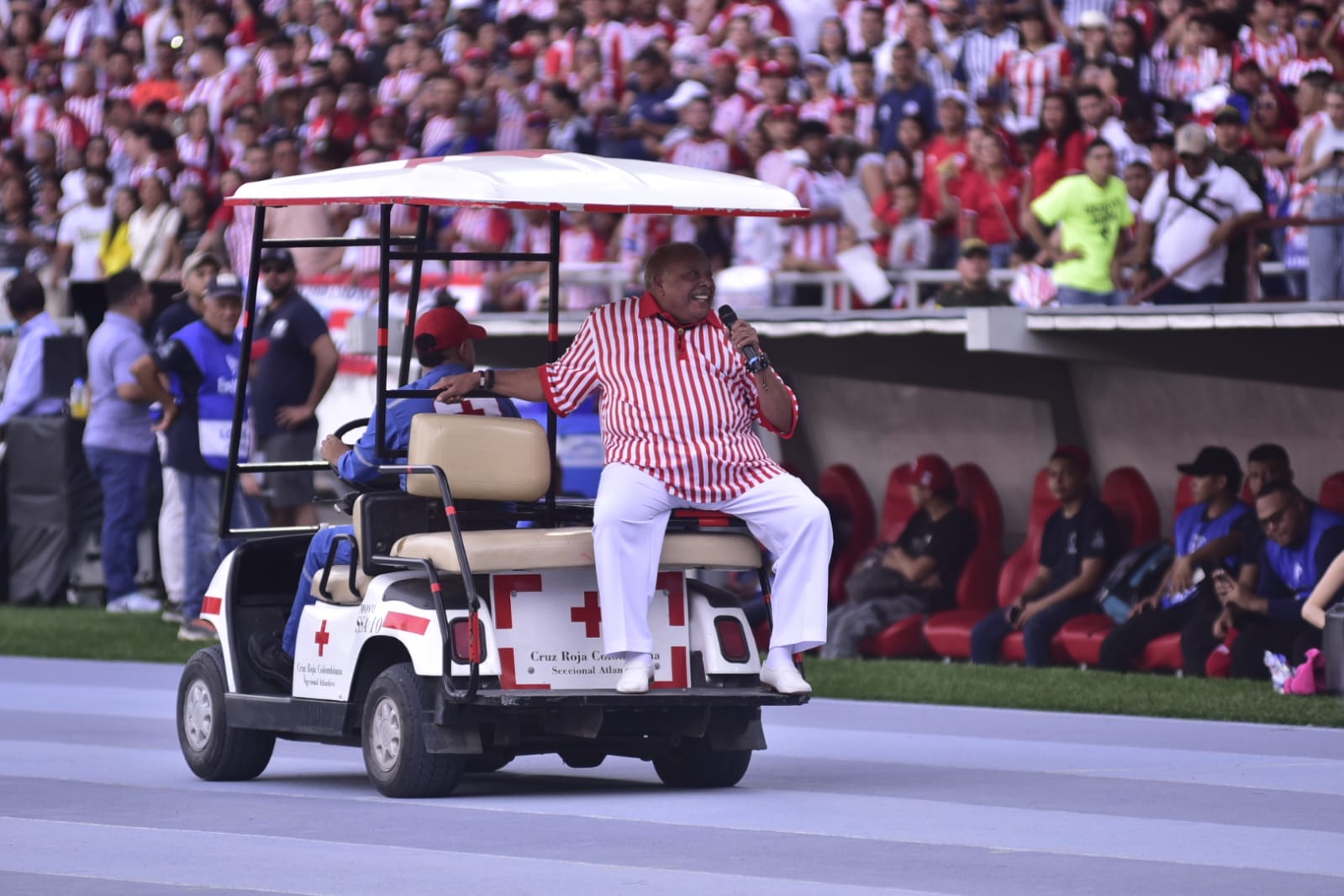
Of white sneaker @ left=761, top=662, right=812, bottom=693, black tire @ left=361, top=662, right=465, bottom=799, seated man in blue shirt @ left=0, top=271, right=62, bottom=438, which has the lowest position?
black tire @ left=361, top=662, right=465, bottom=799

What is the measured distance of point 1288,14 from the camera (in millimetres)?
18656

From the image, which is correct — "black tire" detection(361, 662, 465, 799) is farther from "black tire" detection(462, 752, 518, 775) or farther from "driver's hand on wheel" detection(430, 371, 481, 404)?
"driver's hand on wheel" detection(430, 371, 481, 404)

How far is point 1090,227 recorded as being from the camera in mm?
16781

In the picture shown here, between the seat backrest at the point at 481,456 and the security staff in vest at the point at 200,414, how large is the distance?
6813 mm

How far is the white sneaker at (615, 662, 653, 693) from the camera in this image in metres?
9.03

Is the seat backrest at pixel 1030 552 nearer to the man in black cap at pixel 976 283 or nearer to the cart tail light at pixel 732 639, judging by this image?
the man in black cap at pixel 976 283

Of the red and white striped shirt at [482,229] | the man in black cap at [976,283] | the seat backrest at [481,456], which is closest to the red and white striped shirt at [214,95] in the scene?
the red and white striped shirt at [482,229]

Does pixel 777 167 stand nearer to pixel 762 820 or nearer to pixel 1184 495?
pixel 1184 495

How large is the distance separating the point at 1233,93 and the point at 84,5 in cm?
1818

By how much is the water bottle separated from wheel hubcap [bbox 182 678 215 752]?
34.8 ft

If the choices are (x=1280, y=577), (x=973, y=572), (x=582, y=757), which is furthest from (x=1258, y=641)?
(x=582, y=757)

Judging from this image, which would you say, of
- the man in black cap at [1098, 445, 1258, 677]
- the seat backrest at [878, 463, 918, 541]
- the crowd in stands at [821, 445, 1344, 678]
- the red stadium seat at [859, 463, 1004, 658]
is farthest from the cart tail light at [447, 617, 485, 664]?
the seat backrest at [878, 463, 918, 541]

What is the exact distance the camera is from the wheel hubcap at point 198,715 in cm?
1012

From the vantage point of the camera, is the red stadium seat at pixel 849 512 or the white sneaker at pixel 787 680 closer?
the white sneaker at pixel 787 680
